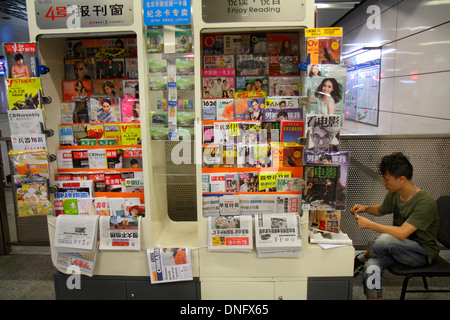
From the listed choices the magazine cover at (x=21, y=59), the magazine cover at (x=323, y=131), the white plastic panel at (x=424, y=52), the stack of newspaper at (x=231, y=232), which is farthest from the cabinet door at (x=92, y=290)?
the white plastic panel at (x=424, y=52)

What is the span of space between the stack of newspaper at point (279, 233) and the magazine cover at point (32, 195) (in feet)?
4.60

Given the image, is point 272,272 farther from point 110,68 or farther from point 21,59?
point 21,59

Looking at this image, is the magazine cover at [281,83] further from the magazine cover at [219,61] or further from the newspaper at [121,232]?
the newspaper at [121,232]

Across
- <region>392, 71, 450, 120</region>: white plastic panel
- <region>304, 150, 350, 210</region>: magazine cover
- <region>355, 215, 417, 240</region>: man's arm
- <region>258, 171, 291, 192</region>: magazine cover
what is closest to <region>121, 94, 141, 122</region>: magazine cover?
<region>258, 171, 291, 192</region>: magazine cover

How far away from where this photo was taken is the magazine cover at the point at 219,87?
2.20 metres

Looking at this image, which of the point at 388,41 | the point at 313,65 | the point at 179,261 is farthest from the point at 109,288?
the point at 388,41

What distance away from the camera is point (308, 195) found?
79.2 inches

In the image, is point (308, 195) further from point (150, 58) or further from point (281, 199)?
point (150, 58)

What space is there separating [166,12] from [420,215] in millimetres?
1991

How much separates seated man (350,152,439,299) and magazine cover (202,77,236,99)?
1110 mm

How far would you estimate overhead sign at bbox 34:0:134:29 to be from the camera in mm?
1929

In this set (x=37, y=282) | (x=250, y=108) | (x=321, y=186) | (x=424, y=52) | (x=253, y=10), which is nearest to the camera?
(x=253, y=10)

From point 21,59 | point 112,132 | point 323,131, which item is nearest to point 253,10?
point 323,131

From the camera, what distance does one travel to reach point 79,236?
2.17 meters
